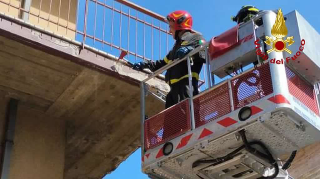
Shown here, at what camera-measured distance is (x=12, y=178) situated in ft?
31.6

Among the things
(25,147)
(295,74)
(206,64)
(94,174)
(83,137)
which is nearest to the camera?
(295,74)

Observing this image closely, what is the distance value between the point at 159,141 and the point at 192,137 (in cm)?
66

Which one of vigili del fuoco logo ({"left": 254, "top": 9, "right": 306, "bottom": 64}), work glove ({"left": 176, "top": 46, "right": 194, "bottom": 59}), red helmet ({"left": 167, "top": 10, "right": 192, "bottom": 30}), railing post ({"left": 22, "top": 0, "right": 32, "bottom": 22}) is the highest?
railing post ({"left": 22, "top": 0, "right": 32, "bottom": 22})

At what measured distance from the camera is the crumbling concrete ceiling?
30.8 ft

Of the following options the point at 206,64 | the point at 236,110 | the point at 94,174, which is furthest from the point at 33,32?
the point at 94,174

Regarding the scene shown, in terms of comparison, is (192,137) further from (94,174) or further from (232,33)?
(94,174)

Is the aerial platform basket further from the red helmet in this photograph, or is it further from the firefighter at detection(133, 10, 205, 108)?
the red helmet

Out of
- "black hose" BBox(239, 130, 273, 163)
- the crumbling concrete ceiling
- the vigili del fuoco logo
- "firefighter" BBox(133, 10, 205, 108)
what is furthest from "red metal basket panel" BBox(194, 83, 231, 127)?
the crumbling concrete ceiling

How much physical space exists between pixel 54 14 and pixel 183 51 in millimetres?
3140

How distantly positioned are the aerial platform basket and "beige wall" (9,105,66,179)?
271 cm

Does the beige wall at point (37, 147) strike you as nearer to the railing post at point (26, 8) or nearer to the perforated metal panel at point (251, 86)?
the railing post at point (26, 8)

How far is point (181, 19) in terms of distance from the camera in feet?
29.7

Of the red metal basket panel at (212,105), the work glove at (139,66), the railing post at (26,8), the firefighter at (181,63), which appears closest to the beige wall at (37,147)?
the railing post at (26,8)

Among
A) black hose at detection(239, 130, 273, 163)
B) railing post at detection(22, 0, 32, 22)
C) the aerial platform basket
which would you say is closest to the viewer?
the aerial platform basket
